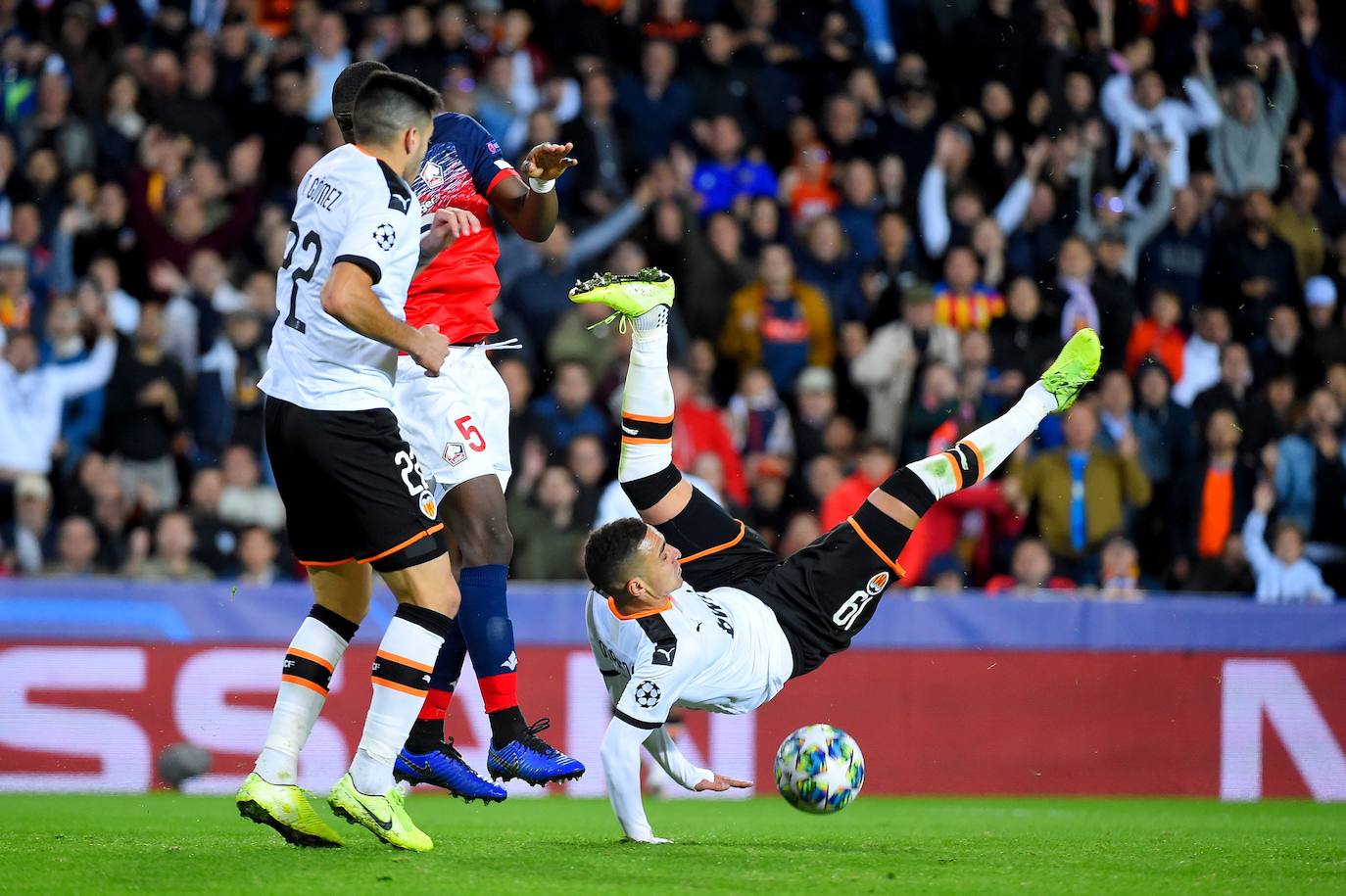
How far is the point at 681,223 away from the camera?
14109mm

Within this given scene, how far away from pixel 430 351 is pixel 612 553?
1246mm

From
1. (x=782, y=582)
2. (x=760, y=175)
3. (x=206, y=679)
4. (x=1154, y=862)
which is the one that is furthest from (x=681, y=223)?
(x=1154, y=862)

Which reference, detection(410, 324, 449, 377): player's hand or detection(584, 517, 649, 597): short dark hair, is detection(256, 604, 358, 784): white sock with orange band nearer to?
detection(584, 517, 649, 597): short dark hair

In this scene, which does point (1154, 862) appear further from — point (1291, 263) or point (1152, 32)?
point (1152, 32)

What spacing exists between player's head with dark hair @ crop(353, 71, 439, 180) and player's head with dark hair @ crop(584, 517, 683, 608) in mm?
1609

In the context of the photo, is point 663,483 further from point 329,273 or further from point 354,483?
point 329,273

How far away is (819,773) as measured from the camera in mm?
7191

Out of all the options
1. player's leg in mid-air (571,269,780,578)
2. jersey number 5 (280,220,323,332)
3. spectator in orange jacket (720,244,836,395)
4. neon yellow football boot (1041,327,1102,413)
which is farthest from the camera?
spectator in orange jacket (720,244,836,395)

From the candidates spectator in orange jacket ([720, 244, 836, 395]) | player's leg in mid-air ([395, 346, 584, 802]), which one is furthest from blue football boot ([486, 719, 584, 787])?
spectator in orange jacket ([720, 244, 836, 395])

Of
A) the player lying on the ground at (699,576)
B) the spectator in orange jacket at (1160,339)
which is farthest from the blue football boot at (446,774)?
the spectator in orange jacket at (1160,339)

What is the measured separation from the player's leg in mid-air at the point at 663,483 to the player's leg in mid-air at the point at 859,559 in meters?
0.26

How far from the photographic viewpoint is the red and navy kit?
745 centimetres

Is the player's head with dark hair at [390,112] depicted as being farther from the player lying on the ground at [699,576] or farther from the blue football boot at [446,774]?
the blue football boot at [446,774]

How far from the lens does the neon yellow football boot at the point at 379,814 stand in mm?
6262
